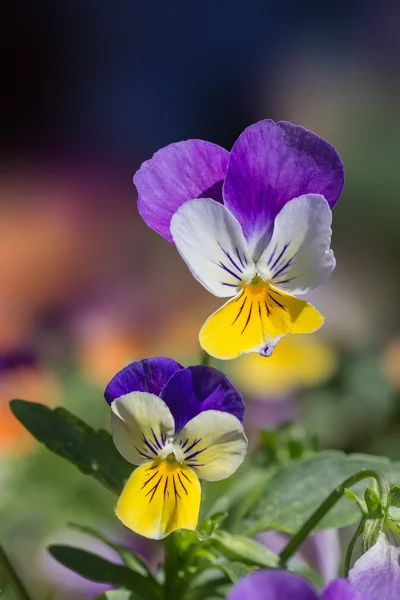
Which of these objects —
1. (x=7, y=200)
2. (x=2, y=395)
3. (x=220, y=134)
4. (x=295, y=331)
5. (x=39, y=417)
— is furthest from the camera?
(x=220, y=134)

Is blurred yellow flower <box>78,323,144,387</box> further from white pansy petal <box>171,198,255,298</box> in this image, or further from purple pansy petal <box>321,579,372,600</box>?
purple pansy petal <box>321,579,372,600</box>

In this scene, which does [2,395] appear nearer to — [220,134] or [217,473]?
[217,473]

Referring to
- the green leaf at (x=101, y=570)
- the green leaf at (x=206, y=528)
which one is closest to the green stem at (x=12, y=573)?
the green leaf at (x=101, y=570)

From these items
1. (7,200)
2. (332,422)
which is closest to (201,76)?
(7,200)

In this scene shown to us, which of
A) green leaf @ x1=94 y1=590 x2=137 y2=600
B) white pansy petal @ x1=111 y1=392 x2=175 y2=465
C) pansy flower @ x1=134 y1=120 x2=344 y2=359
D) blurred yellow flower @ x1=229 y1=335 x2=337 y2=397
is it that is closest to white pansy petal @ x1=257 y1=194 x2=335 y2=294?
pansy flower @ x1=134 y1=120 x2=344 y2=359

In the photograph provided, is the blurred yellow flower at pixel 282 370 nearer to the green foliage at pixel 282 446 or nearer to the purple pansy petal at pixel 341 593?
the green foliage at pixel 282 446
